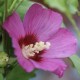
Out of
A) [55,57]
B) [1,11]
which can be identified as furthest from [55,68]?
[1,11]

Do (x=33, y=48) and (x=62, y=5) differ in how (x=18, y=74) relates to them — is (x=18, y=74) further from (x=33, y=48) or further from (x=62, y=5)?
(x=62, y=5)

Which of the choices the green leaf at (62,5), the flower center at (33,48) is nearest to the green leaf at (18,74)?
the flower center at (33,48)

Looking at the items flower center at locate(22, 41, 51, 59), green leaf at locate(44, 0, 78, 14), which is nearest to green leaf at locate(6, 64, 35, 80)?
flower center at locate(22, 41, 51, 59)

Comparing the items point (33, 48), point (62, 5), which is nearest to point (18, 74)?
point (33, 48)

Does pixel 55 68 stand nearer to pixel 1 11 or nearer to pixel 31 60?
pixel 31 60

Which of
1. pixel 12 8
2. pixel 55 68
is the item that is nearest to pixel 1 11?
pixel 12 8
